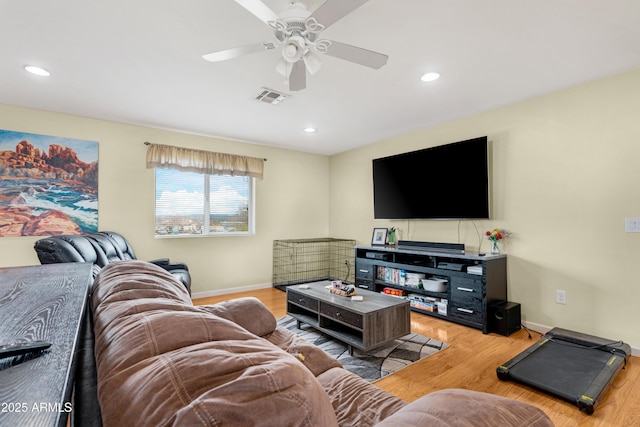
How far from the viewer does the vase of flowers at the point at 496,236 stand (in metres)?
3.21

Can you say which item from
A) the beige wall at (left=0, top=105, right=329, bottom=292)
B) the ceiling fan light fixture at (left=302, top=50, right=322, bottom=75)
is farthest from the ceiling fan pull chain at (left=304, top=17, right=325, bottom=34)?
the beige wall at (left=0, top=105, right=329, bottom=292)

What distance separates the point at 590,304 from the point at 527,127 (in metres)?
1.77

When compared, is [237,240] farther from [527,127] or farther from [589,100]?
[589,100]

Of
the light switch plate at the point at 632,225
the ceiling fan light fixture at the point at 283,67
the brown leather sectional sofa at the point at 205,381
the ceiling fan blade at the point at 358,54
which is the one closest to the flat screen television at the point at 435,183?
the light switch plate at the point at 632,225

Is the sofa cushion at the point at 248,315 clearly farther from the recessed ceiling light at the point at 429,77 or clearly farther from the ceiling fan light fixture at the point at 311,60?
the recessed ceiling light at the point at 429,77

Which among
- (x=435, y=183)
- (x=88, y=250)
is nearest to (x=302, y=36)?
(x=88, y=250)

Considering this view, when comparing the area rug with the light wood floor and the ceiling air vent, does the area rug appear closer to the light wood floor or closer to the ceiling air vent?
the light wood floor

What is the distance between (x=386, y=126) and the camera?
3932mm

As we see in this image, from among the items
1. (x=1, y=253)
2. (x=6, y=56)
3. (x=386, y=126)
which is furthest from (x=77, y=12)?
(x=386, y=126)

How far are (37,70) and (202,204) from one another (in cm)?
225

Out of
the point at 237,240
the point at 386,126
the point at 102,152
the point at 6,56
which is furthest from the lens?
the point at 237,240

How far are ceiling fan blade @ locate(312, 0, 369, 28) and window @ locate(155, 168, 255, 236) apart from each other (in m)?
3.25

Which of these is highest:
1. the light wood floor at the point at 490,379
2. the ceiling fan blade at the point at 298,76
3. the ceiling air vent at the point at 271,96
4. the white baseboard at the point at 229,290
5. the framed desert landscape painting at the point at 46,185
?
the ceiling air vent at the point at 271,96

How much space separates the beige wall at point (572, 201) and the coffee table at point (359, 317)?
5.19 feet
